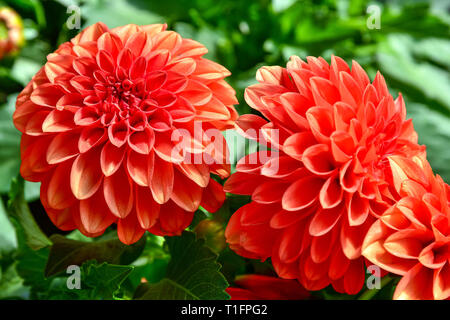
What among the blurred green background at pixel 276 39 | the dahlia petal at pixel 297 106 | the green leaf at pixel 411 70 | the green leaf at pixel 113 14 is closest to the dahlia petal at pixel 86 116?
the dahlia petal at pixel 297 106

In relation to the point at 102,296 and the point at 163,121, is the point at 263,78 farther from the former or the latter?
the point at 102,296

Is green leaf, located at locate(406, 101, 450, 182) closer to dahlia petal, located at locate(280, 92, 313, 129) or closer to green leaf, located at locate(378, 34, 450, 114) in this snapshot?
green leaf, located at locate(378, 34, 450, 114)

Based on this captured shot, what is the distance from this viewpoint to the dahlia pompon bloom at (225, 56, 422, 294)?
0.24 m

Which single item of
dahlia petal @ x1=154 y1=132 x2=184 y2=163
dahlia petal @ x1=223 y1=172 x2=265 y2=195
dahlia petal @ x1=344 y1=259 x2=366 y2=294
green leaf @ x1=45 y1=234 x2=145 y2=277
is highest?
dahlia petal @ x1=154 y1=132 x2=184 y2=163

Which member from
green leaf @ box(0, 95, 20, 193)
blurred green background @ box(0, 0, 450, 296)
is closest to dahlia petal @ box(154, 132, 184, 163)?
blurred green background @ box(0, 0, 450, 296)

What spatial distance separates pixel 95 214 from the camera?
253mm

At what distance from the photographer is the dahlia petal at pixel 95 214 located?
0.25 metres

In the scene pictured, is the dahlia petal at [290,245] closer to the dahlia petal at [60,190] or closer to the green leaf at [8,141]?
the dahlia petal at [60,190]

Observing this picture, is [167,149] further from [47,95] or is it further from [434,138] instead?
[434,138]

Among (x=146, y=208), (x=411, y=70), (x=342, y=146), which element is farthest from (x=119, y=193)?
(x=411, y=70)

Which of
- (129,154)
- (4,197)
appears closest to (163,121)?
(129,154)

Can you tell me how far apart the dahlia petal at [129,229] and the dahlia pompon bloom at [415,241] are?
0.12 m

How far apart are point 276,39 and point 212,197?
0.35 m

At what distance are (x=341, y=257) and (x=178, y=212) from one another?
0.29ft
